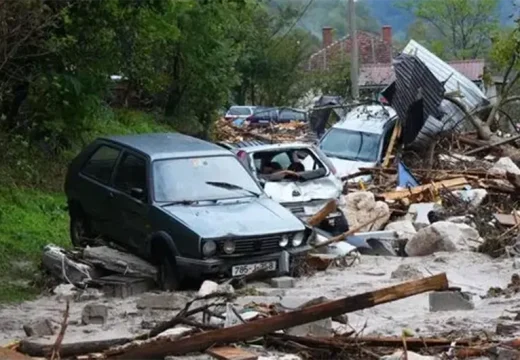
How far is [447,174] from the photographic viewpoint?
22.5m

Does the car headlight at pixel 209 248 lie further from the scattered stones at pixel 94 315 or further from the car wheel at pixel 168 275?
the scattered stones at pixel 94 315

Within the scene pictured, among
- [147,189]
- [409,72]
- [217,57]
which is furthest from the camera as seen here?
[217,57]

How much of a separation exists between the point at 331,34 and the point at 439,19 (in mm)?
12428

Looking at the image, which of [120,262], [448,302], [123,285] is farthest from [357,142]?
[448,302]

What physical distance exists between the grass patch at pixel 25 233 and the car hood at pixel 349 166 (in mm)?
5991

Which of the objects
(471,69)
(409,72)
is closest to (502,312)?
(409,72)

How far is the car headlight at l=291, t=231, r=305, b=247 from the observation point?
12448 mm

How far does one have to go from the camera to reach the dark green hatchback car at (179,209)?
11930 millimetres

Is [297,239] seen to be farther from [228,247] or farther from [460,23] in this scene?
[460,23]

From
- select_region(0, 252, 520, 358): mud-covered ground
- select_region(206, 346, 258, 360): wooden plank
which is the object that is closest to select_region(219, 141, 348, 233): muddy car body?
select_region(0, 252, 520, 358): mud-covered ground

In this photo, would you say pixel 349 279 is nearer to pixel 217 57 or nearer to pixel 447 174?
pixel 447 174

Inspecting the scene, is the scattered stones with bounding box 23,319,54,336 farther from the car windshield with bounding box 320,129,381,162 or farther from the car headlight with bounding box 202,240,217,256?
the car windshield with bounding box 320,129,381,162

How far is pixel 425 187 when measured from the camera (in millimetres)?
20344

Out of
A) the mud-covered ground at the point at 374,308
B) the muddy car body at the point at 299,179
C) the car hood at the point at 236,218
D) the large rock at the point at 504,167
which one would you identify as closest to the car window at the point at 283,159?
the muddy car body at the point at 299,179
